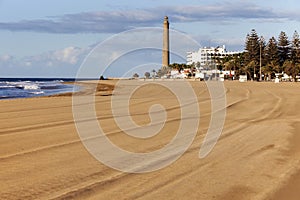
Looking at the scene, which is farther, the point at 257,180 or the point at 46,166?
the point at 46,166

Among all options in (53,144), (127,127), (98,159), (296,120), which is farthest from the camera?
(296,120)

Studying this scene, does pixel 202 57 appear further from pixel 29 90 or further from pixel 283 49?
pixel 29 90

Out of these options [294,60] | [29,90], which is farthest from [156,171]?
[294,60]

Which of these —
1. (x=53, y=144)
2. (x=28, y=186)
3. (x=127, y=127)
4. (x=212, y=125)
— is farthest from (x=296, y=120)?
(x=28, y=186)

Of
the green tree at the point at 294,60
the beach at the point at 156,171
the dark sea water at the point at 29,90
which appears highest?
the green tree at the point at 294,60

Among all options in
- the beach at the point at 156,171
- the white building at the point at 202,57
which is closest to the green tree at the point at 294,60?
the white building at the point at 202,57

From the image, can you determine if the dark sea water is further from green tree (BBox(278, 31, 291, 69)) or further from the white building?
green tree (BBox(278, 31, 291, 69))

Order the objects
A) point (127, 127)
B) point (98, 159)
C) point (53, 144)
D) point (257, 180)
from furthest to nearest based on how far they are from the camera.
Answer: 1. point (127, 127)
2. point (53, 144)
3. point (98, 159)
4. point (257, 180)

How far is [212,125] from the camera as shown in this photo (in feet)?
45.3

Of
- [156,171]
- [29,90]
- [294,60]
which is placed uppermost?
[294,60]

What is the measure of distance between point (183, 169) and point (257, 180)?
129 cm

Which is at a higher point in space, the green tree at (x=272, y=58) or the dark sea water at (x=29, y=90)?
the green tree at (x=272, y=58)

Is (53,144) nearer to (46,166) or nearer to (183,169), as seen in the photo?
A: (46,166)

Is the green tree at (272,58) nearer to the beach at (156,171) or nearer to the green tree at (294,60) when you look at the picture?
the green tree at (294,60)
